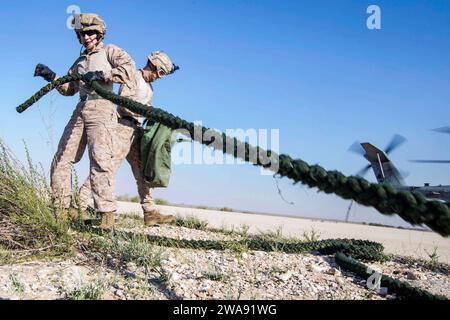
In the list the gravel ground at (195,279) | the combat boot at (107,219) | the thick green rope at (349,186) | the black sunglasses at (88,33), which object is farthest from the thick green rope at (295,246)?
the black sunglasses at (88,33)

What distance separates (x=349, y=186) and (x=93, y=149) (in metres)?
3.63

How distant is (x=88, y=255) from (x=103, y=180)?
4.88 feet

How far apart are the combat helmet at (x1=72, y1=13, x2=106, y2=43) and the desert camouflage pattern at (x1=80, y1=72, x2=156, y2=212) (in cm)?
82

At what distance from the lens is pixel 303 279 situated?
3668 mm

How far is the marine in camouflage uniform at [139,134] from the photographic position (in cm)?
594

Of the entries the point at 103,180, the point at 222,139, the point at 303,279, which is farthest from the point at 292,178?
the point at 103,180

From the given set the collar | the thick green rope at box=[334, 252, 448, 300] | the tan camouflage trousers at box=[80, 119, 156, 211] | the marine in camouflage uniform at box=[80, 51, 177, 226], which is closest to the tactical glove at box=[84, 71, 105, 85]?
the collar

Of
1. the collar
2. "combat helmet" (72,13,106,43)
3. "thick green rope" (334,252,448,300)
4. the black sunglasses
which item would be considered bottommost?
"thick green rope" (334,252,448,300)

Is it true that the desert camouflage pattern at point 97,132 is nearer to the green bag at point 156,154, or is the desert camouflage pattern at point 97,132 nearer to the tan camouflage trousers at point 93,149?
the tan camouflage trousers at point 93,149

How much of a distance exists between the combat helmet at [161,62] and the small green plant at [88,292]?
12.6ft

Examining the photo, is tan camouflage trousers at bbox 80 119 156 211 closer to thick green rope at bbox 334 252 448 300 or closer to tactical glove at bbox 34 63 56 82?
tactical glove at bbox 34 63 56 82

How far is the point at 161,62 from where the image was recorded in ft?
20.8

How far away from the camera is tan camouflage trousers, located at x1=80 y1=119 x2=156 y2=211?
5906 millimetres

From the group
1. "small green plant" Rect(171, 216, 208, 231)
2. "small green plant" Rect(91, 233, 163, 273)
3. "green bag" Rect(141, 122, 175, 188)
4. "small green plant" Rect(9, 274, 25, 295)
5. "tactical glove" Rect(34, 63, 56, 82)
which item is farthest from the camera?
"small green plant" Rect(171, 216, 208, 231)
